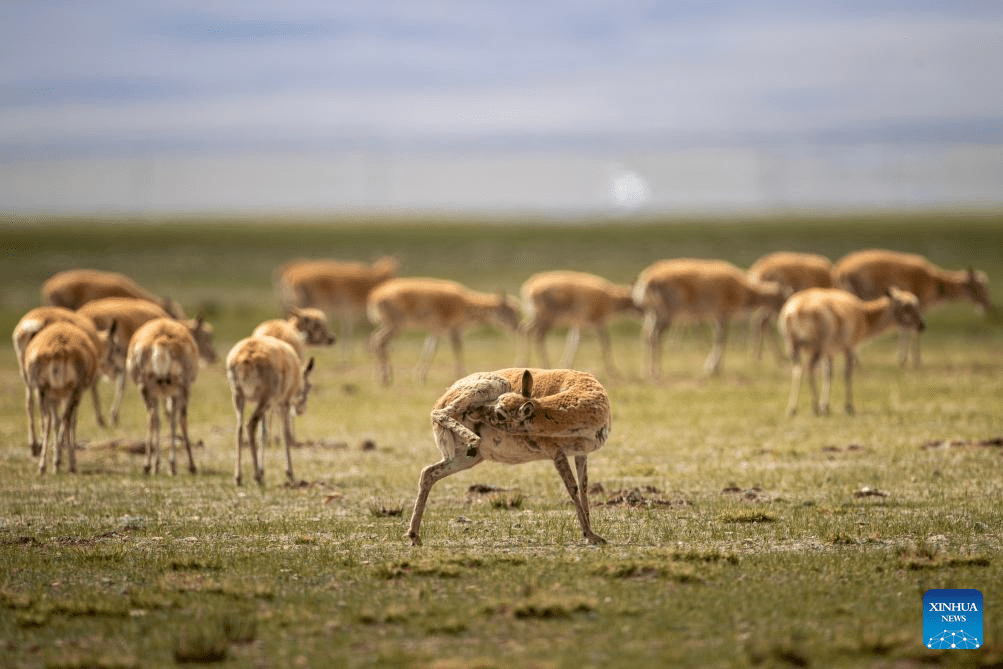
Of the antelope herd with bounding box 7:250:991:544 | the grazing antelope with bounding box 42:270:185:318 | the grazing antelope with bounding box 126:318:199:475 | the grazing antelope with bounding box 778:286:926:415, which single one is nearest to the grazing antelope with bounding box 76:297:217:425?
the antelope herd with bounding box 7:250:991:544

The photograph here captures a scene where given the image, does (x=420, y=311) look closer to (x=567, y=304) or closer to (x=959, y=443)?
(x=567, y=304)

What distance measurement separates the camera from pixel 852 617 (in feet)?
34.4

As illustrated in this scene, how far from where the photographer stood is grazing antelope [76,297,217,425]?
23086mm

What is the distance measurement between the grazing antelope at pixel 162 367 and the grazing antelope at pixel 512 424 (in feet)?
21.8

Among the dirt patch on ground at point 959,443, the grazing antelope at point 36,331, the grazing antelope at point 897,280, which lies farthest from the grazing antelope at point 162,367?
the grazing antelope at point 897,280

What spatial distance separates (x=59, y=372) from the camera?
59.8 feet

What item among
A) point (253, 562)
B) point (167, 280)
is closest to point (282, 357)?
point (253, 562)

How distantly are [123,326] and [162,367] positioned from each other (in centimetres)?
611

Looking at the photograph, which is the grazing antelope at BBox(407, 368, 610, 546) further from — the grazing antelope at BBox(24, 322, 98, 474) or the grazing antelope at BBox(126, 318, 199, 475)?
the grazing antelope at BBox(24, 322, 98, 474)

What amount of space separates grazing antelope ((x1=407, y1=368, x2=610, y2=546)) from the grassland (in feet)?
3.34

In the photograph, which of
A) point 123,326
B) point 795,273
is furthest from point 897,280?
point 123,326

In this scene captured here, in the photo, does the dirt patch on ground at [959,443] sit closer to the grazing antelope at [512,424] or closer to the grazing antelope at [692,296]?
the grazing antelope at [512,424]

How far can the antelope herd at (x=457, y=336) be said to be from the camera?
12.9 m

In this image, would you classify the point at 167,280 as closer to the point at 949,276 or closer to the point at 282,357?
the point at 949,276
